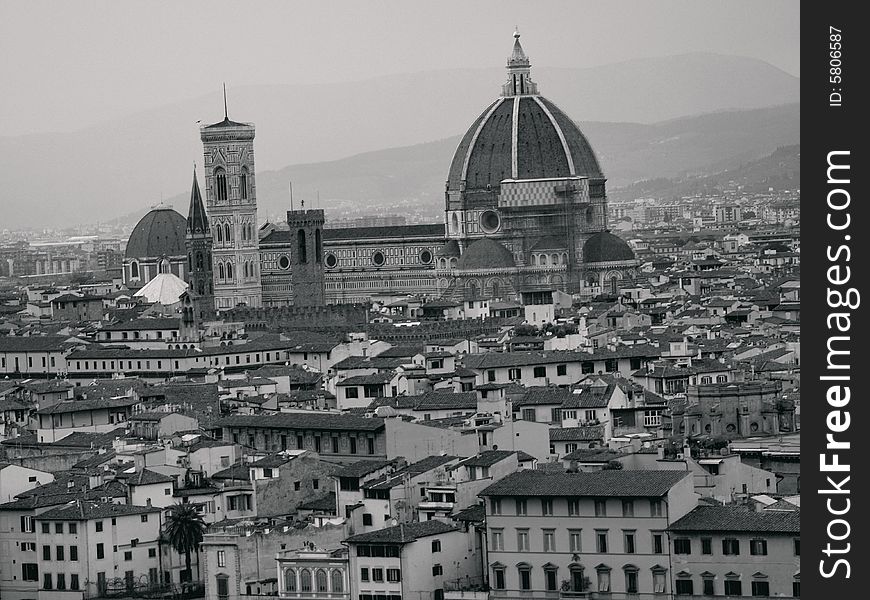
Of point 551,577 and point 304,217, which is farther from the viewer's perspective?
point 304,217

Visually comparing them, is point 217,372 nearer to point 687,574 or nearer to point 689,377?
point 689,377

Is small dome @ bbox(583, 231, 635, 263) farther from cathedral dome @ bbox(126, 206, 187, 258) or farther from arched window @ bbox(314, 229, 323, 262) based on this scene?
cathedral dome @ bbox(126, 206, 187, 258)

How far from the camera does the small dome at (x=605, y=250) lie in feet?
335

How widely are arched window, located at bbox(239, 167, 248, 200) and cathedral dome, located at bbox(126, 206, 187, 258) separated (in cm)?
2086

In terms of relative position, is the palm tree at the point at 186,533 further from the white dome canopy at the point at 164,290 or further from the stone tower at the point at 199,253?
the white dome canopy at the point at 164,290

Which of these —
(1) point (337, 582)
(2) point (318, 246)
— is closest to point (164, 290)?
(2) point (318, 246)

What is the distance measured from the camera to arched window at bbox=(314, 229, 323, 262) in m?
106

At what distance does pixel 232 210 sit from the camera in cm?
10725

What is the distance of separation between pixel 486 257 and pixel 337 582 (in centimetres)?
6956

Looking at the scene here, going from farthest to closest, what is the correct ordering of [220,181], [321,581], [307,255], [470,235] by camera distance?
[470,235], [220,181], [307,255], [321,581]

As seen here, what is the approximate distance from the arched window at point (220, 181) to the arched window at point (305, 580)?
2974 inches

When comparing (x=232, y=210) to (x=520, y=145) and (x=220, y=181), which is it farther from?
(x=520, y=145)
